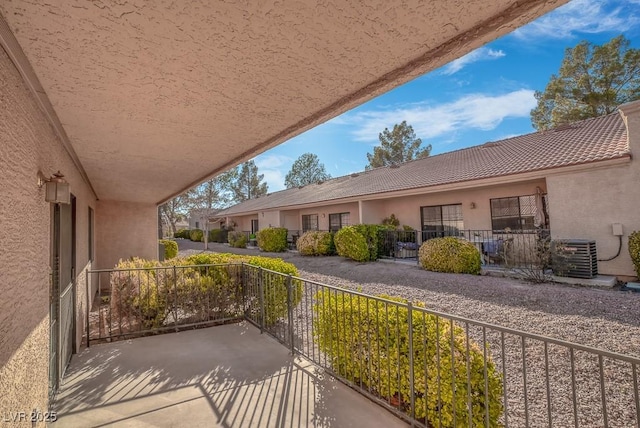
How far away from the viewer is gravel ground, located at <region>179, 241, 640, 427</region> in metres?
3.12

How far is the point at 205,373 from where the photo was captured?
379 centimetres

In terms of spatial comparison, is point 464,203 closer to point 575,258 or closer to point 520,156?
point 520,156

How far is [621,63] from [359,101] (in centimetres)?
2590

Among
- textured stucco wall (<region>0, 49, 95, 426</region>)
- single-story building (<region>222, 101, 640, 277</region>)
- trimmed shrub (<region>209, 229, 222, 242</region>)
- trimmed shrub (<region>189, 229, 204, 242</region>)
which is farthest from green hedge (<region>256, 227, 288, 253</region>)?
textured stucco wall (<region>0, 49, 95, 426</region>)

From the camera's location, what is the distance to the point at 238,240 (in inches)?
964

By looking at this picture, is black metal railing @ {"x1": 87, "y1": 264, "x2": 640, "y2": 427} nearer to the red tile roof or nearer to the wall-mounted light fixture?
the wall-mounted light fixture

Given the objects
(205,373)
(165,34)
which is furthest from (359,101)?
(205,373)

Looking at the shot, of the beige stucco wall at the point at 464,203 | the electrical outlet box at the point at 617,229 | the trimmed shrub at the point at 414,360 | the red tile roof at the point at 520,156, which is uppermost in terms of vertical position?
the red tile roof at the point at 520,156

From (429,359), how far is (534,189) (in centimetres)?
1025

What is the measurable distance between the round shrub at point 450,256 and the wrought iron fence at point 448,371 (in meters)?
5.50

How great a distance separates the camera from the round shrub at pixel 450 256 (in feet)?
31.4

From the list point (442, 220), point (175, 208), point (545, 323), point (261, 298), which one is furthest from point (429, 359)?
point (175, 208)

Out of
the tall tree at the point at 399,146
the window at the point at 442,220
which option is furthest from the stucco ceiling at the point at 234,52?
the tall tree at the point at 399,146

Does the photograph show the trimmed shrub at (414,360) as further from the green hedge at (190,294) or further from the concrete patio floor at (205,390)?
the green hedge at (190,294)
